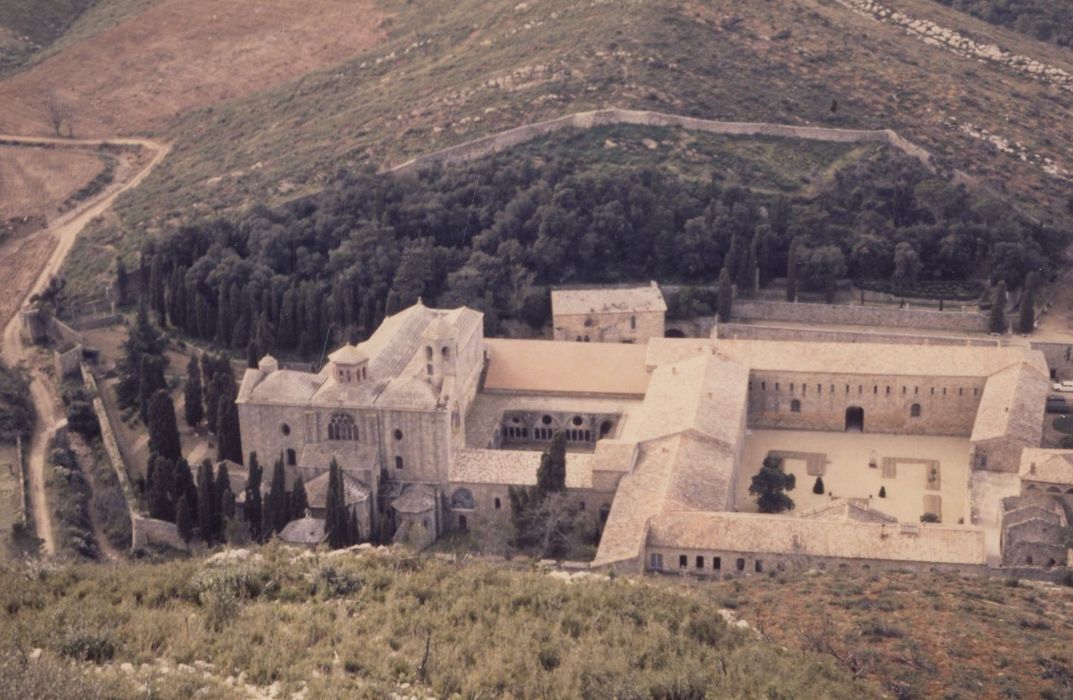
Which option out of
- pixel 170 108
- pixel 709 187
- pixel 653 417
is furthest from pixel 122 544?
pixel 170 108

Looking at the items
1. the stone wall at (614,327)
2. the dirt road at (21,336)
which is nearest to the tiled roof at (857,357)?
the stone wall at (614,327)

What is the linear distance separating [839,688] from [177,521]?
29605 millimetres

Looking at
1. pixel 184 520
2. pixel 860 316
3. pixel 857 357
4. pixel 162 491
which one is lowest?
pixel 184 520

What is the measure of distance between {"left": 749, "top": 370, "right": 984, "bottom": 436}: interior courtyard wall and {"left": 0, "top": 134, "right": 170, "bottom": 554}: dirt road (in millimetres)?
29660

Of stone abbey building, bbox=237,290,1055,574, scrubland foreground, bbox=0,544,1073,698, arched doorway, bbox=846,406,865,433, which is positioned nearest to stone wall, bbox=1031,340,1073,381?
stone abbey building, bbox=237,290,1055,574

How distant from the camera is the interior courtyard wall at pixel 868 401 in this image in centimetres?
5759

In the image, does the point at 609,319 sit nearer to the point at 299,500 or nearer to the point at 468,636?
the point at 299,500

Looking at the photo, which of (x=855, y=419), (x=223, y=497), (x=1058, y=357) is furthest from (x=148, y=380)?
(x=1058, y=357)

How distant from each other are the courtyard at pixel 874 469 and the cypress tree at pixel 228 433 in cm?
2000

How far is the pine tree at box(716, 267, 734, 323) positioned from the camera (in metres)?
68.4

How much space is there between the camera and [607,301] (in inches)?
2613

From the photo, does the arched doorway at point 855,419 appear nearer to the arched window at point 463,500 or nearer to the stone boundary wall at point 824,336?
the stone boundary wall at point 824,336

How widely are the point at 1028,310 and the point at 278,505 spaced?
1512 inches

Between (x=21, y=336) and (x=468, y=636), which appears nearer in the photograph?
(x=468, y=636)
